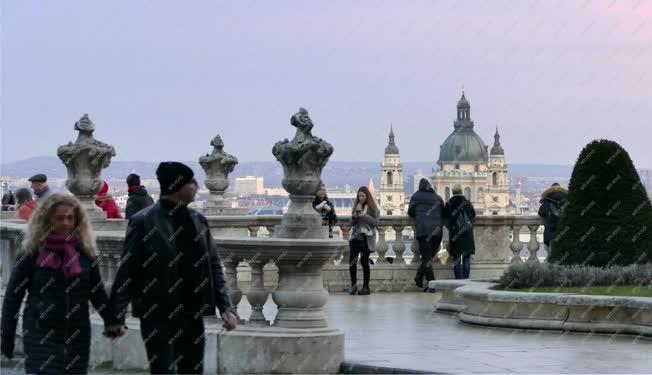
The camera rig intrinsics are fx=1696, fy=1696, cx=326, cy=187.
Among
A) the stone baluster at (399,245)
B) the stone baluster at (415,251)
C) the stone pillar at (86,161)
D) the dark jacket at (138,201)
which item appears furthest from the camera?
the stone baluster at (415,251)

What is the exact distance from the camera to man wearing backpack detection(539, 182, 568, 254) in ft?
67.1

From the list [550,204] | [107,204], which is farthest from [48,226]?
[550,204]

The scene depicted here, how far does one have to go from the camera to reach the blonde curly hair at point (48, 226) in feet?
31.2

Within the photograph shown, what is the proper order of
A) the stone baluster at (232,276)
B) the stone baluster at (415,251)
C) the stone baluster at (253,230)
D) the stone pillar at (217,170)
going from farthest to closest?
the stone pillar at (217,170) → the stone baluster at (253,230) → the stone baluster at (415,251) → the stone baluster at (232,276)

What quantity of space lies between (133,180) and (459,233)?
163 inches

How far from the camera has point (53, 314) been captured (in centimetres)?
941

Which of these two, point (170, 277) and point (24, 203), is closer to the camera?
point (170, 277)

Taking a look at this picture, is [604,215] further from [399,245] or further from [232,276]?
[232,276]

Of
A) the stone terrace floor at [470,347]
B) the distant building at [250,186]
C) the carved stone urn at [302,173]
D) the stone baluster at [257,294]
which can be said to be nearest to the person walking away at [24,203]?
the stone terrace floor at [470,347]

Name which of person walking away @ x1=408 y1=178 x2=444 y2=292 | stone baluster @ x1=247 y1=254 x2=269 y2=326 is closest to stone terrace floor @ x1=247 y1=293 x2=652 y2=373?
stone baluster @ x1=247 y1=254 x2=269 y2=326

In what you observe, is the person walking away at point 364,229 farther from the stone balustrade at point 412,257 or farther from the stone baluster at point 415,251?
the stone baluster at point 415,251

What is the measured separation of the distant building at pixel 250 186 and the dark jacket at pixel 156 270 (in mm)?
74452

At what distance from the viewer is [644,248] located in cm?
1703

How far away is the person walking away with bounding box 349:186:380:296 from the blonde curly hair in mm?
10693
